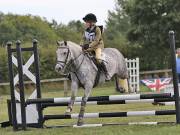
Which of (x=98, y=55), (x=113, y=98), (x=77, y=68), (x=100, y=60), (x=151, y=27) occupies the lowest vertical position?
(x=113, y=98)

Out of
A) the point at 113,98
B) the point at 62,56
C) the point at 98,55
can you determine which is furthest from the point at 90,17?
the point at 113,98

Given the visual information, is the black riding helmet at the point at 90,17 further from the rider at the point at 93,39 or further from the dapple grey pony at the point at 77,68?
the dapple grey pony at the point at 77,68

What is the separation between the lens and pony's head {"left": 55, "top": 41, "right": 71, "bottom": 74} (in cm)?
993

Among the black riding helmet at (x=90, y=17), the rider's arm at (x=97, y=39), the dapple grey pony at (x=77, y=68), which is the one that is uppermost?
the black riding helmet at (x=90, y=17)

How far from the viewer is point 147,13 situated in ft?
114

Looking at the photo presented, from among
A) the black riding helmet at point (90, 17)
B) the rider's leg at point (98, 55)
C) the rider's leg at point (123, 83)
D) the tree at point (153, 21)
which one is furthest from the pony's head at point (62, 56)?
the tree at point (153, 21)

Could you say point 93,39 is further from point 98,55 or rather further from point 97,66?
point 97,66

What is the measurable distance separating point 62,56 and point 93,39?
1.21 metres

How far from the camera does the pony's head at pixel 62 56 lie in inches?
391

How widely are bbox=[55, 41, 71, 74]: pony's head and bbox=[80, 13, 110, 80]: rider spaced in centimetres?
69

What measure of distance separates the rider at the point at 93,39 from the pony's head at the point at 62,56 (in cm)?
69

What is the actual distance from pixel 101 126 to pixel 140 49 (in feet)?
86.0

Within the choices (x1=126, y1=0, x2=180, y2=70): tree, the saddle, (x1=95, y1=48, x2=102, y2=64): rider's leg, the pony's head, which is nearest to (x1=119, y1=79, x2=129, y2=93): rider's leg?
the saddle

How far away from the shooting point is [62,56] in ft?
33.1
